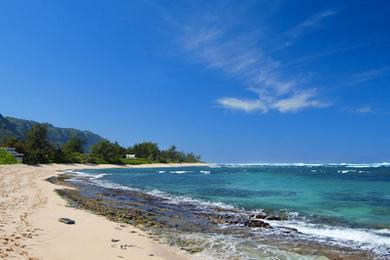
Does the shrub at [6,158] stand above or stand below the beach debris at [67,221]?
above

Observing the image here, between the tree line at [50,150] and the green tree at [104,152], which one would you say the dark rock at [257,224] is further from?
the green tree at [104,152]

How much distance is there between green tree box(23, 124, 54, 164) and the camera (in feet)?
373

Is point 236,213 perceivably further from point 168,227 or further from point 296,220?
point 168,227

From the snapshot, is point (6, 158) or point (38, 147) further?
point (38, 147)

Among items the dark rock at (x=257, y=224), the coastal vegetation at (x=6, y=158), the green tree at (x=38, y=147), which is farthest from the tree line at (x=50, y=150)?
the dark rock at (x=257, y=224)

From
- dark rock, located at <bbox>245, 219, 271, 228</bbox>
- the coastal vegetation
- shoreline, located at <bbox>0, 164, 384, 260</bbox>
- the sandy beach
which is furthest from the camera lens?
the coastal vegetation

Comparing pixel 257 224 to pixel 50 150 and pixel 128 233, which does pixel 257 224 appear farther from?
pixel 50 150

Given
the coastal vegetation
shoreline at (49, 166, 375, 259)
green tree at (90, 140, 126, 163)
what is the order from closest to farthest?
shoreline at (49, 166, 375, 259), the coastal vegetation, green tree at (90, 140, 126, 163)

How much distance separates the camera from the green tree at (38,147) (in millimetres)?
113631

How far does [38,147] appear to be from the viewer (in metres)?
126

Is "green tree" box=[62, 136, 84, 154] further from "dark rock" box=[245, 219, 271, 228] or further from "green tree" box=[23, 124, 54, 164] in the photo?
"dark rock" box=[245, 219, 271, 228]

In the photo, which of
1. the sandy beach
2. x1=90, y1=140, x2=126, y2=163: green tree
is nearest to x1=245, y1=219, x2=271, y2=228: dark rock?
the sandy beach

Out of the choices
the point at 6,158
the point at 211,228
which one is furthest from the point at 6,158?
the point at 211,228

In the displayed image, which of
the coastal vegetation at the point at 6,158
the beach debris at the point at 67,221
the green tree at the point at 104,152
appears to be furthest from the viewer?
the green tree at the point at 104,152
